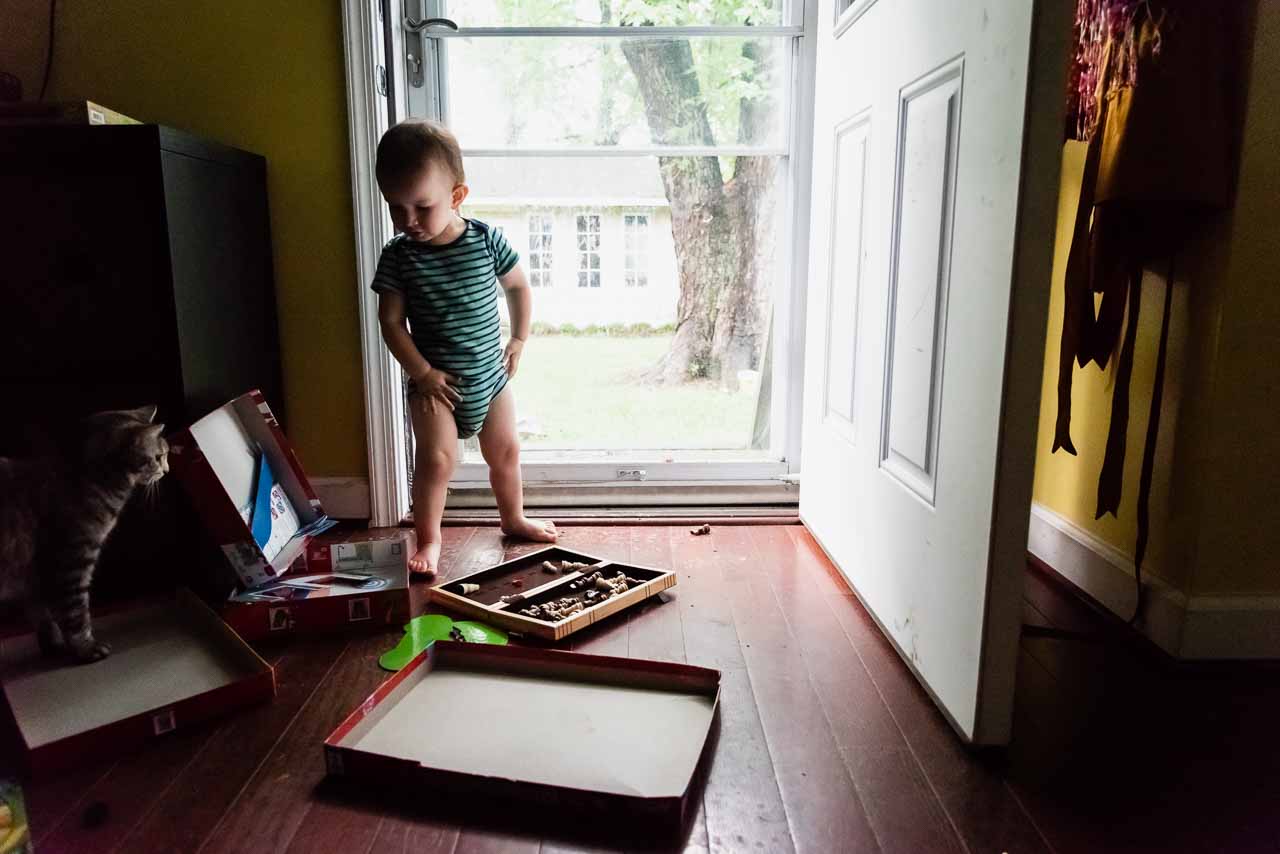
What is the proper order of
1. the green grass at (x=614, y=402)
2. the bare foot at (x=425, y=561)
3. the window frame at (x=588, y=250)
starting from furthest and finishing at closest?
the green grass at (x=614, y=402) < the window frame at (x=588, y=250) < the bare foot at (x=425, y=561)

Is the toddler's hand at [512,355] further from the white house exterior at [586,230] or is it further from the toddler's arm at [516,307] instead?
the white house exterior at [586,230]

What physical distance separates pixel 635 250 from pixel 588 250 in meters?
0.12

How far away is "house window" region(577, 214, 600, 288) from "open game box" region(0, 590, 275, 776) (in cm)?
118

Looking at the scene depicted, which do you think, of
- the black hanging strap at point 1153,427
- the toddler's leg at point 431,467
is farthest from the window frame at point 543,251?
the black hanging strap at point 1153,427

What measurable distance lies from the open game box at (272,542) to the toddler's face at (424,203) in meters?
0.46

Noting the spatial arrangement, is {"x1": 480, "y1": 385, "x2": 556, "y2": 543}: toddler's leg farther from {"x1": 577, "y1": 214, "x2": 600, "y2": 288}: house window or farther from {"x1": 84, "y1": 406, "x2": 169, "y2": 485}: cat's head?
{"x1": 84, "y1": 406, "x2": 169, "y2": 485}: cat's head

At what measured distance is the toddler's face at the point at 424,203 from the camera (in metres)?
1.56

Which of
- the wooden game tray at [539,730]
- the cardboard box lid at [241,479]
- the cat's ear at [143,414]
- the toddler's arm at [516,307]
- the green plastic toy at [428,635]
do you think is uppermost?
the toddler's arm at [516,307]

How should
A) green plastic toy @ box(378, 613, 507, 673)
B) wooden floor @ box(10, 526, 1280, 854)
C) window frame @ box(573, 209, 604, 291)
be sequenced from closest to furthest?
wooden floor @ box(10, 526, 1280, 854) → green plastic toy @ box(378, 613, 507, 673) → window frame @ box(573, 209, 604, 291)

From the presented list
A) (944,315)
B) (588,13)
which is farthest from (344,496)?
(944,315)

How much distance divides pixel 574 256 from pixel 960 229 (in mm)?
1216

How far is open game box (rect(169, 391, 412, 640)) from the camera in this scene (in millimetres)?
1382

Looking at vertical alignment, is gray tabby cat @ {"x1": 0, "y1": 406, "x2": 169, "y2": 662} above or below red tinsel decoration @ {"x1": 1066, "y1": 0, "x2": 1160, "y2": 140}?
below

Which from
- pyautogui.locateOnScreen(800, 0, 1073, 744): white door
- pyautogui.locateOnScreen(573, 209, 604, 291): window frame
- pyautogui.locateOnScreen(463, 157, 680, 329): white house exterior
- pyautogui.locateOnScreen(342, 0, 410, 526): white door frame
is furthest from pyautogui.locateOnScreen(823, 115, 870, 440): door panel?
pyautogui.locateOnScreen(342, 0, 410, 526): white door frame
